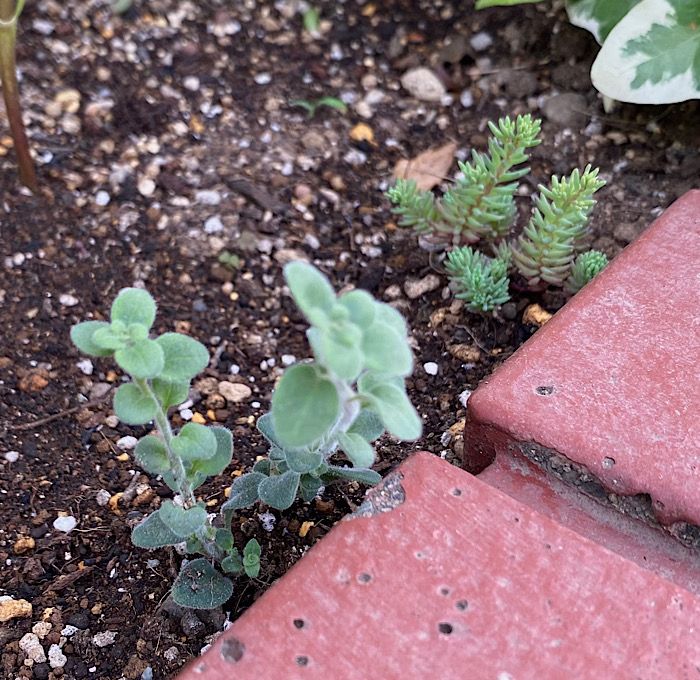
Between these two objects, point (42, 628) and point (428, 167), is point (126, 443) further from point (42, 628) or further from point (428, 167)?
point (428, 167)

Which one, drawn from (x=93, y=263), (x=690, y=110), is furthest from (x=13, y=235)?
(x=690, y=110)

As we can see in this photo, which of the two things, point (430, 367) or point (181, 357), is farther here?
point (430, 367)

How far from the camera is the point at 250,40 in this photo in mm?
2104

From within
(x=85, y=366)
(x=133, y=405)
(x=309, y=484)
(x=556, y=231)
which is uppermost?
(x=133, y=405)

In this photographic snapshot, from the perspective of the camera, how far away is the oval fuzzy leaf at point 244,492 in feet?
3.58

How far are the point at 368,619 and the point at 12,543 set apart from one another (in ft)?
1.98

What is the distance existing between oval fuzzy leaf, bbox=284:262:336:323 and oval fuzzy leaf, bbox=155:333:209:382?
0.51 ft

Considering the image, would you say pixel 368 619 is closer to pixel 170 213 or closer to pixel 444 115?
pixel 170 213

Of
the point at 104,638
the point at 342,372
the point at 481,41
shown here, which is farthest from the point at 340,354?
the point at 481,41

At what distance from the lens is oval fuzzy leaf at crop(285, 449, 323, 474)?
101 cm

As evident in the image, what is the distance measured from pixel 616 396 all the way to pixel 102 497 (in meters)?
0.73

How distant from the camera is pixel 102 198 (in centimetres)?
176

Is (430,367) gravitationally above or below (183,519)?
below

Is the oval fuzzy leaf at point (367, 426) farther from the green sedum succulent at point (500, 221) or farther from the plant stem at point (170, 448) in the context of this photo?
the green sedum succulent at point (500, 221)
